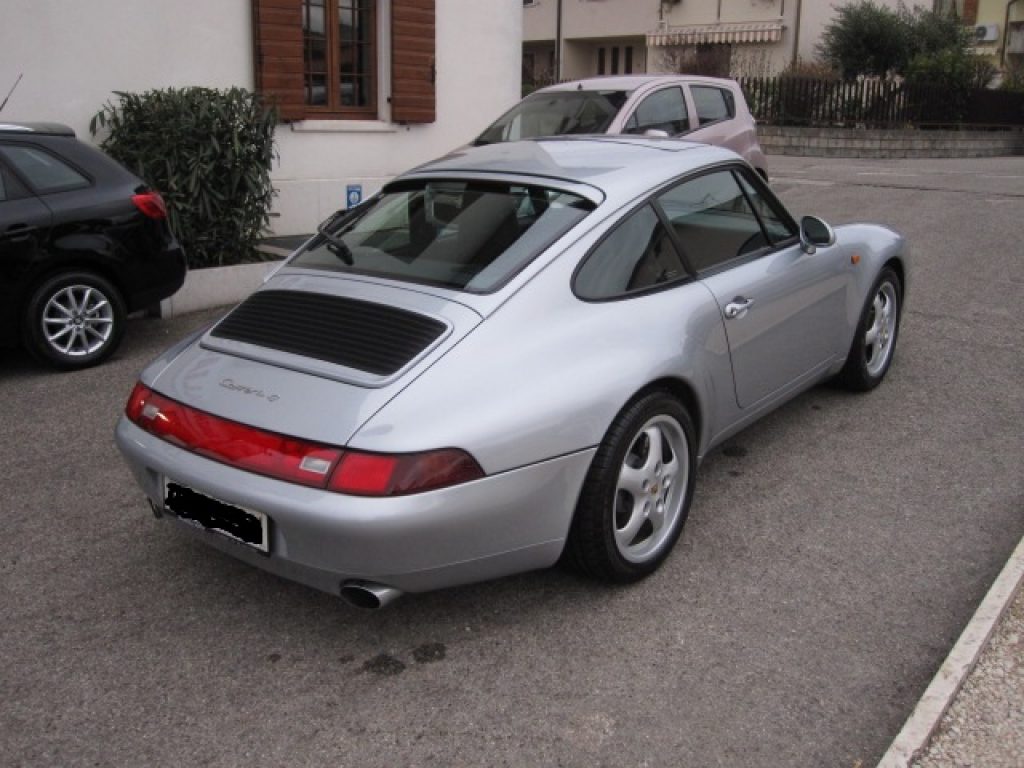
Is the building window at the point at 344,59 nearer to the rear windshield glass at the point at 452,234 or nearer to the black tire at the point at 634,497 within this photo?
the rear windshield glass at the point at 452,234

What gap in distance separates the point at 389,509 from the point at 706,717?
1.08 m

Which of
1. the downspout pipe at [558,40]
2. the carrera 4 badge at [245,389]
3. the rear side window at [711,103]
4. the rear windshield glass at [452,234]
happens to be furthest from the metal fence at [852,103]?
the carrera 4 badge at [245,389]

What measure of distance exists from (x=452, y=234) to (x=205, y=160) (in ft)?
16.0

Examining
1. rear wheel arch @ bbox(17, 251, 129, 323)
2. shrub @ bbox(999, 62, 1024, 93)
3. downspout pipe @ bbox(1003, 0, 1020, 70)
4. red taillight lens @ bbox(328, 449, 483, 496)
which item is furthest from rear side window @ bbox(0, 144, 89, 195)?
downspout pipe @ bbox(1003, 0, 1020, 70)

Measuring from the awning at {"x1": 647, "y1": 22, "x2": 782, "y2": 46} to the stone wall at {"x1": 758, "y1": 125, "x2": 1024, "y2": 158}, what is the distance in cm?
784

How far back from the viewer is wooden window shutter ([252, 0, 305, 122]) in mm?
9797

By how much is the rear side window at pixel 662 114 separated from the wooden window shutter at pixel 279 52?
3.28m

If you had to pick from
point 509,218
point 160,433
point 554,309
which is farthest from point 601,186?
point 160,433

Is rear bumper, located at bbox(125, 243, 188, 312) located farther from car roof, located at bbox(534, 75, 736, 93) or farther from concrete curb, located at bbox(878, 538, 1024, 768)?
concrete curb, located at bbox(878, 538, 1024, 768)

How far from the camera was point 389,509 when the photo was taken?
2.94m

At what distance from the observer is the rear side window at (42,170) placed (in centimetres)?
632

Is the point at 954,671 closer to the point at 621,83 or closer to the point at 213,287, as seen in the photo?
the point at 213,287

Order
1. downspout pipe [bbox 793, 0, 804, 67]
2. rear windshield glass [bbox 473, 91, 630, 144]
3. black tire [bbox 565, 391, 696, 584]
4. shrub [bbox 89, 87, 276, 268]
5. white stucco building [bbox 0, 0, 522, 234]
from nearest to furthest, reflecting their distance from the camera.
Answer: black tire [bbox 565, 391, 696, 584], shrub [bbox 89, 87, 276, 268], white stucco building [bbox 0, 0, 522, 234], rear windshield glass [bbox 473, 91, 630, 144], downspout pipe [bbox 793, 0, 804, 67]

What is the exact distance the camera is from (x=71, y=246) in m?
6.34
